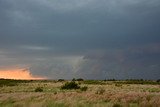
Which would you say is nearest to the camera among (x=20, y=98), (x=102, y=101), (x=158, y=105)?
(x=158, y=105)

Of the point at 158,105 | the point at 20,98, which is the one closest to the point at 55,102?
the point at 20,98

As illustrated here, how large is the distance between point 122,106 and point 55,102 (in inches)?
214

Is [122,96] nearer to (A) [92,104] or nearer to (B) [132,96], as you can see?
(B) [132,96]

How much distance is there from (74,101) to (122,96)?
14.4ft

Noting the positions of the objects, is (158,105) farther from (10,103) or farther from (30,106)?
(10,103)

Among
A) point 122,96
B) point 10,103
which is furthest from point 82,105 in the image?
point 10,103

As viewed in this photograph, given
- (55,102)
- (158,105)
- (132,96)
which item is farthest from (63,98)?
(158,105)

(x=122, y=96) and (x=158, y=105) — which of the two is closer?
(x=158, y=105)

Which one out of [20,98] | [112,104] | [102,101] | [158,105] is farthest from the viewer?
[20,98]

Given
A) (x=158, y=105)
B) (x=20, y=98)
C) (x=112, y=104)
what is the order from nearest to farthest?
(x=158, y=105)
(x=112, y=104)
(x=20, y=98)

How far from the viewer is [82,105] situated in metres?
25.2

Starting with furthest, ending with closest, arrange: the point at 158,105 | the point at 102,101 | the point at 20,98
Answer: the point at 20,98 → the point at 102,101 → the point at 158,105

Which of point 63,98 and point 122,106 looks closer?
point 122,106

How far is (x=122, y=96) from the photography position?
28.0m
